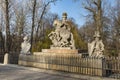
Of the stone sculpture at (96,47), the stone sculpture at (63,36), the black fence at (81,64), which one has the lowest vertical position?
the black fence at (81,64)

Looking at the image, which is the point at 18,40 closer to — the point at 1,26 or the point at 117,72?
the point at 1,26

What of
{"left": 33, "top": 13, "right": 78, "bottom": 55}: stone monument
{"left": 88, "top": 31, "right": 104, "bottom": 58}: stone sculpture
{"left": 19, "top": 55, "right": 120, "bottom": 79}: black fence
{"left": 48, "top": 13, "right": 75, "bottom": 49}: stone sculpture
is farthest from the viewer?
{"left": 48, "top": 13, "right": 75, "bottom": 49}: stone sculpture

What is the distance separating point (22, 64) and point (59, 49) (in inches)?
166

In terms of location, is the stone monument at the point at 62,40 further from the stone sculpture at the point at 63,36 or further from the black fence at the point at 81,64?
the black fence at the point at 81,64

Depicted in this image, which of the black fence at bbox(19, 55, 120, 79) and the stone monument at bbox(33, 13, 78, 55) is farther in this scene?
the stone monument at bbox(33, 13, 78, 55)

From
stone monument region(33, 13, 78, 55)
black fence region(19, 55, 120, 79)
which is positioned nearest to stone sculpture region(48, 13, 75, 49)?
stone monument region(33, 13, 78, 55)

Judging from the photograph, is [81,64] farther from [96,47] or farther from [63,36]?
[63,36]

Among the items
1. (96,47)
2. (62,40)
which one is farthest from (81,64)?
(62,40)

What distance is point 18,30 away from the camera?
153 feet

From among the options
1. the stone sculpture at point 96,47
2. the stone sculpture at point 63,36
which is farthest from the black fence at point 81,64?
the stone sculpture at point 63,36

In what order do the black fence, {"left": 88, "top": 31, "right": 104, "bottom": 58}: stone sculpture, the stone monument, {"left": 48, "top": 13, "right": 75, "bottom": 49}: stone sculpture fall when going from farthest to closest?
{"left": 48, "top": 13, "right": 75, "bottom": 49}: stone sculpture → the stone monument → {"left": 88, "top": 31, "right": 104, "bottom": 58}: stone sculpture → the black fence

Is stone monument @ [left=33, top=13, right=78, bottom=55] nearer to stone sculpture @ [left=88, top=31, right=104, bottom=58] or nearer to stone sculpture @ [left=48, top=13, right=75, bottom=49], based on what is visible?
stone sculpture @ [left=48, top=13, right=75, bottom=49]

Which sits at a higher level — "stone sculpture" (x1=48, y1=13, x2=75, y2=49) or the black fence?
"stone sculpture" (x1=48, y1=13, x2=75, y2=49)

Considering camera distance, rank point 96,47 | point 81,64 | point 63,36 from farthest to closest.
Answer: point 63,36
point 96,47
point 81,64
